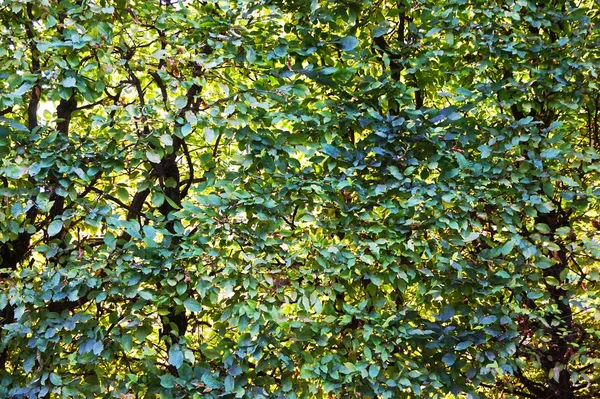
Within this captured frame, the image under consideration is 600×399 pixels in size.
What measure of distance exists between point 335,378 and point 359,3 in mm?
1740

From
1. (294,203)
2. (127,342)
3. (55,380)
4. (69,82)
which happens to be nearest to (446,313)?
(294,203)

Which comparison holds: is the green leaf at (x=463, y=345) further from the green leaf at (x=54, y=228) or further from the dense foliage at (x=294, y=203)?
the green leaf at (x=54, y=228)

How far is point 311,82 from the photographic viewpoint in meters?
2.62

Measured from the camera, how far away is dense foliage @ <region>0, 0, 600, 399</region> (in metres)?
2.37

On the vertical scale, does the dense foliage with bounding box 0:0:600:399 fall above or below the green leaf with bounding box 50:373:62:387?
above

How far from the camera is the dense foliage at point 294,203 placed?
2365mm

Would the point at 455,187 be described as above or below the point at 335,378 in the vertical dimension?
above

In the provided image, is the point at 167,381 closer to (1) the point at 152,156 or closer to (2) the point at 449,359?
(1) the point at 152,156

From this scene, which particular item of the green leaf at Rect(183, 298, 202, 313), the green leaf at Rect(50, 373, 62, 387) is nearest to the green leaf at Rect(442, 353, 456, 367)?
the green leaf at Rect(183, 298, 202, 313)

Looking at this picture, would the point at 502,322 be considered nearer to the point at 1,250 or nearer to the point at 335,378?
the point at 335,378

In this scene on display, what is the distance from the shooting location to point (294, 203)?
8.15ft

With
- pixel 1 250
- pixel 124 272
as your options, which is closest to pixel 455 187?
pixel 124 272

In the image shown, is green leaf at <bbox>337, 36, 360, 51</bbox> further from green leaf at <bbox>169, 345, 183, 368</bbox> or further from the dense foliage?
green leaf at <bbox>169, 345, 183, 368</bbox>

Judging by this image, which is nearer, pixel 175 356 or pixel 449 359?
pixel 175 356
